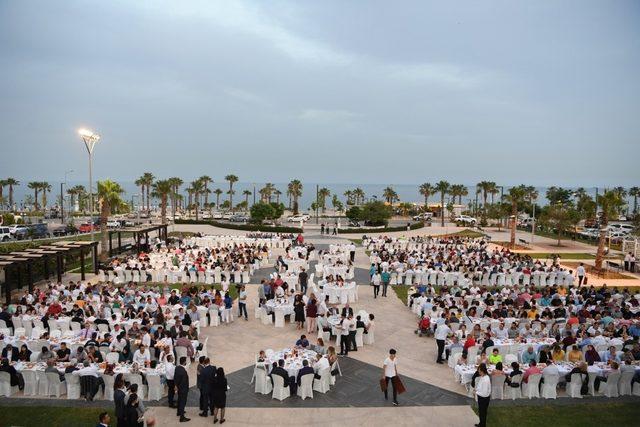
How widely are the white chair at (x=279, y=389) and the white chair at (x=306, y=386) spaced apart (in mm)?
394

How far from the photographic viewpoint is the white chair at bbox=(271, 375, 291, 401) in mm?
10648

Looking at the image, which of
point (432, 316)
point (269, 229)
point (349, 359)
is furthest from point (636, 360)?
point (269, 229)

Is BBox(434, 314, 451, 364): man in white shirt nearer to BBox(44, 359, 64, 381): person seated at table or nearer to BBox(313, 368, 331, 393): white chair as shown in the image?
BBox(313, 368, 331, 393): white chair

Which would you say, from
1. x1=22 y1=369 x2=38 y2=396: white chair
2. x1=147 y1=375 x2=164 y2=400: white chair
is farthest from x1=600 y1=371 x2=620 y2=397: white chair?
x1=22 y1=369 x2=38 y2=396: white chair

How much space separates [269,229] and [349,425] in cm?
4183

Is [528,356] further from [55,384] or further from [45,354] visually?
[45,354]

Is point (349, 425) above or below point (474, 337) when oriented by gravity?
below

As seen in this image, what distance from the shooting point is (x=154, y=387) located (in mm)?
10578

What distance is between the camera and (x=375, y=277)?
2080 centimetres

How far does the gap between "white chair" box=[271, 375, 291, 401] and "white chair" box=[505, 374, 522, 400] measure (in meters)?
5.71

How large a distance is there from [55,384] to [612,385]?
14349 mm

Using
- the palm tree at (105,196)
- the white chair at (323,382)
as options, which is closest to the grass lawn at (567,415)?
the white chair at (323,382)

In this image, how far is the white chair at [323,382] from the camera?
36.0 feet

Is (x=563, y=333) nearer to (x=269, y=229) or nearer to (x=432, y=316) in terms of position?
(x=432, y=316)
